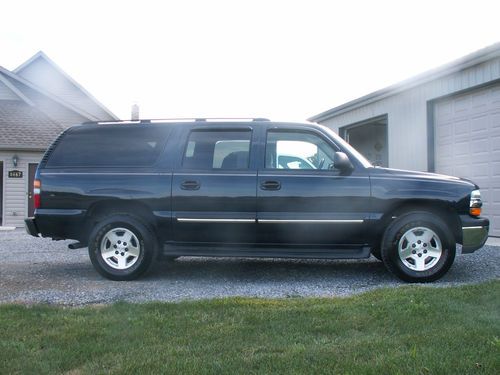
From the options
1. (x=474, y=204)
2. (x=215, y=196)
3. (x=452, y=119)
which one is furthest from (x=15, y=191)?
(x=474, y=204)

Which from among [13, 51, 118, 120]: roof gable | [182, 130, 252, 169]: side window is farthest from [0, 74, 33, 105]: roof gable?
[182, 130, 252, 169]: side window

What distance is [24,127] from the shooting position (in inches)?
714

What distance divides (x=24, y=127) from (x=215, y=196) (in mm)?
14444

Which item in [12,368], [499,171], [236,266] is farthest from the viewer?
[499,171]

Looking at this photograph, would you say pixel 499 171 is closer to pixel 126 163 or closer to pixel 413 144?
pixel 413 144

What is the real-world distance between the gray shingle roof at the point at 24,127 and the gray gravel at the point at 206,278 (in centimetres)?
1003

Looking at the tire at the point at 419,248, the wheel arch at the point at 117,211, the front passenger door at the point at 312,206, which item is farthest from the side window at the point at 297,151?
the wheel arch at the point at 117,211

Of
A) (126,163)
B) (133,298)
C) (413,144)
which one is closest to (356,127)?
(413,144)

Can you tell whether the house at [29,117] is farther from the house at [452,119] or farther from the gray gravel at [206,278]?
the house at [452,119]

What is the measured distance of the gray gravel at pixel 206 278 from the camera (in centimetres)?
530

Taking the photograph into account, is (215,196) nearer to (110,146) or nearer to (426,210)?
(110,146)

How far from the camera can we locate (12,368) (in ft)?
10.4

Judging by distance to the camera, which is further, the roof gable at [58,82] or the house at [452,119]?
the roof gable at [58,82]

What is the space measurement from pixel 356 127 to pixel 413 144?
3.63m
